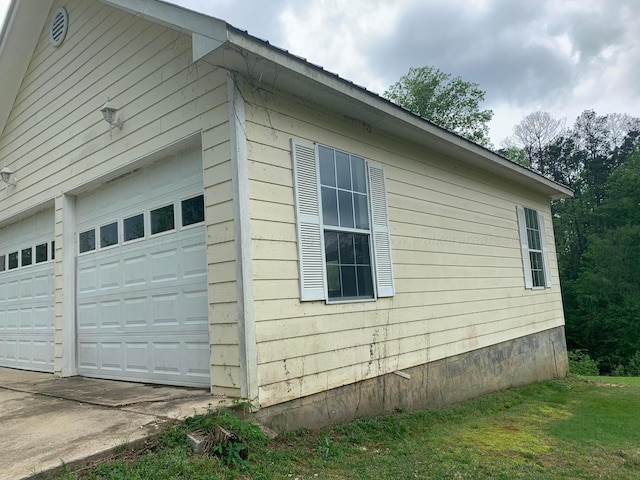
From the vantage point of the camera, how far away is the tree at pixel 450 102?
90.4 feet

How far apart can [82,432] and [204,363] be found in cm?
143

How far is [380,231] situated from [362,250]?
429mm

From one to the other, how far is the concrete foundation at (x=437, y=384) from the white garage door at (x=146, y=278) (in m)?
1.08

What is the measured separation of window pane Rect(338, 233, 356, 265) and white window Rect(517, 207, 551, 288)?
5.41m

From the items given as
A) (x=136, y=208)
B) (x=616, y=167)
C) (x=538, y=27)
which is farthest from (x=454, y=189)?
(x=616, y=167)

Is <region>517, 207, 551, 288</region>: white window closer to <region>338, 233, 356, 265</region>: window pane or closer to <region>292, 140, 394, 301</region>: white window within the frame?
<region>292, 140, 394, 301</region>: white window

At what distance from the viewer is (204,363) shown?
186 inches

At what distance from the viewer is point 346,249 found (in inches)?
206

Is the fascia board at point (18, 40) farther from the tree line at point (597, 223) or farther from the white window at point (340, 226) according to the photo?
A: the tree line at point (597, 223)

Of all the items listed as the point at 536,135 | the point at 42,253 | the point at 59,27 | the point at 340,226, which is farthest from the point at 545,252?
the point at 536,135

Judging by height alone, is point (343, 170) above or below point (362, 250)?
above

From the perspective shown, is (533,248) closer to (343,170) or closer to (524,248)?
(524,248)

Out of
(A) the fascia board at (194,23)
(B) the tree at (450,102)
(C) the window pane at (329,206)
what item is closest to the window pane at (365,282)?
(C) the window pane at (329,206)

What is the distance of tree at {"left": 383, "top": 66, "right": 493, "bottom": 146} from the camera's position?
27562 millimetres
